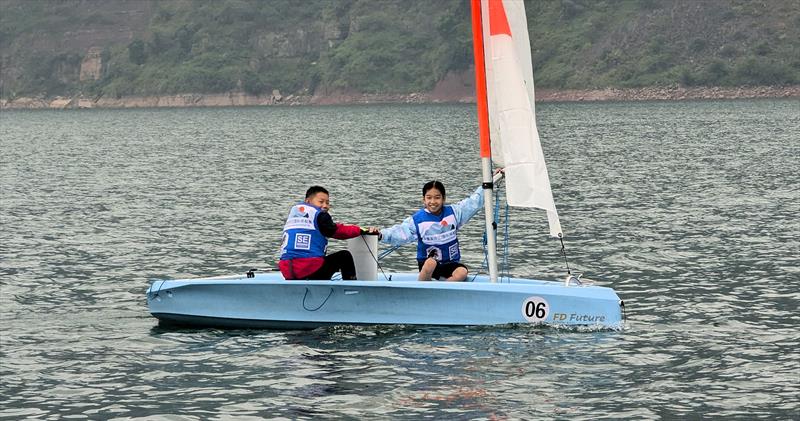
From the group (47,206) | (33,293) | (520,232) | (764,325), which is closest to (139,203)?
(47,206)

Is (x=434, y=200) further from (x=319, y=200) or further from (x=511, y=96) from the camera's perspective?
(x=511, y=96)

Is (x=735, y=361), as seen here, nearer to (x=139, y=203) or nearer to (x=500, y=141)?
(x=500, y=141)

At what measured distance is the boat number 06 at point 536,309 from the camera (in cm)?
1755

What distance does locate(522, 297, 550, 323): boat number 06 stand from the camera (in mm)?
17547

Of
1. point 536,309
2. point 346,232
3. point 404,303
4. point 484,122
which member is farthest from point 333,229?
point 536,309

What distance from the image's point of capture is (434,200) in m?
18.1

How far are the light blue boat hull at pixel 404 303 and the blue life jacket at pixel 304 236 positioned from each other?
0.46m

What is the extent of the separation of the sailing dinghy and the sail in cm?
1

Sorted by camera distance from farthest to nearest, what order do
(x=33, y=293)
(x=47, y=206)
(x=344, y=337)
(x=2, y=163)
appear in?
(x=2, y=163) → (x=47, y=206) → (x=33, y=293) → (x=344, y=337)

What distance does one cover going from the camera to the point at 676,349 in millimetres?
17203

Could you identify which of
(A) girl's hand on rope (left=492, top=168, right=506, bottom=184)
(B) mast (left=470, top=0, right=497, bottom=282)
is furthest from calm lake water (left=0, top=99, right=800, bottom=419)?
(A) girl's hand on rope (left=492, top=168, right=506, bottom=184)

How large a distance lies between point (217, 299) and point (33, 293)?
233 inches

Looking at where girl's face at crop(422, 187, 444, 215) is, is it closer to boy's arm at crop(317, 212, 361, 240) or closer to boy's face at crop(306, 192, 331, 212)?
boy's arm at crop(317, 212, 361, 240)

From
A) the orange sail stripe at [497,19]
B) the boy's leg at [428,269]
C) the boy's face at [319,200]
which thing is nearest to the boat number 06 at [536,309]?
the boy's leg at [428,269]
